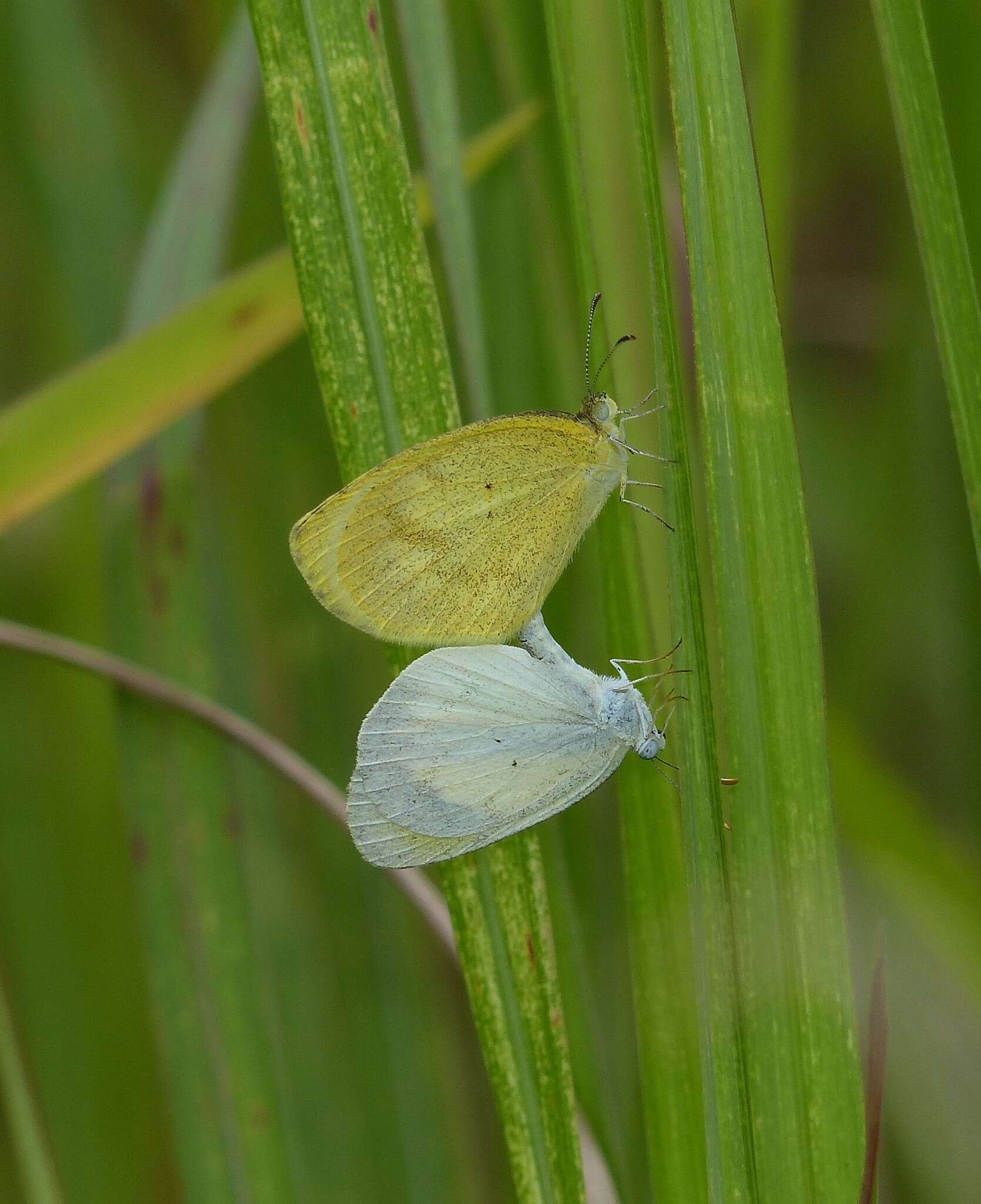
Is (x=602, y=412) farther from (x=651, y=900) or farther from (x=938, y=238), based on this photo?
(x=651, y=900)

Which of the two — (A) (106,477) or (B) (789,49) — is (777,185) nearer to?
(B) (789,49)

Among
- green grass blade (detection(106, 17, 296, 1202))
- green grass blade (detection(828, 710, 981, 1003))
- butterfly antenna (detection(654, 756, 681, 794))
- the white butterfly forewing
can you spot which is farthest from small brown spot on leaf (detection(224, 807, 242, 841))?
green grass blade (detection(828, 710, 981, 1003))

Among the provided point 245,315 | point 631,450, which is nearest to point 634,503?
point 631,450

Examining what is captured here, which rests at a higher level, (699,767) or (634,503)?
(634,503)

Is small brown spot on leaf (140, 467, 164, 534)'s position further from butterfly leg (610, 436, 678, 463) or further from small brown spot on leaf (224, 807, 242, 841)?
butterfly leg (610, 436, 678, 463)

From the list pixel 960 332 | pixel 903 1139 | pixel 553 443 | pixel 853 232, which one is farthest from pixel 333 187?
pixel 853 232

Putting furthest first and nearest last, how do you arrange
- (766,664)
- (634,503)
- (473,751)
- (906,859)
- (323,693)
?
(323,693) → (906,859) → (473,751) → (634,503) → (766,664)
